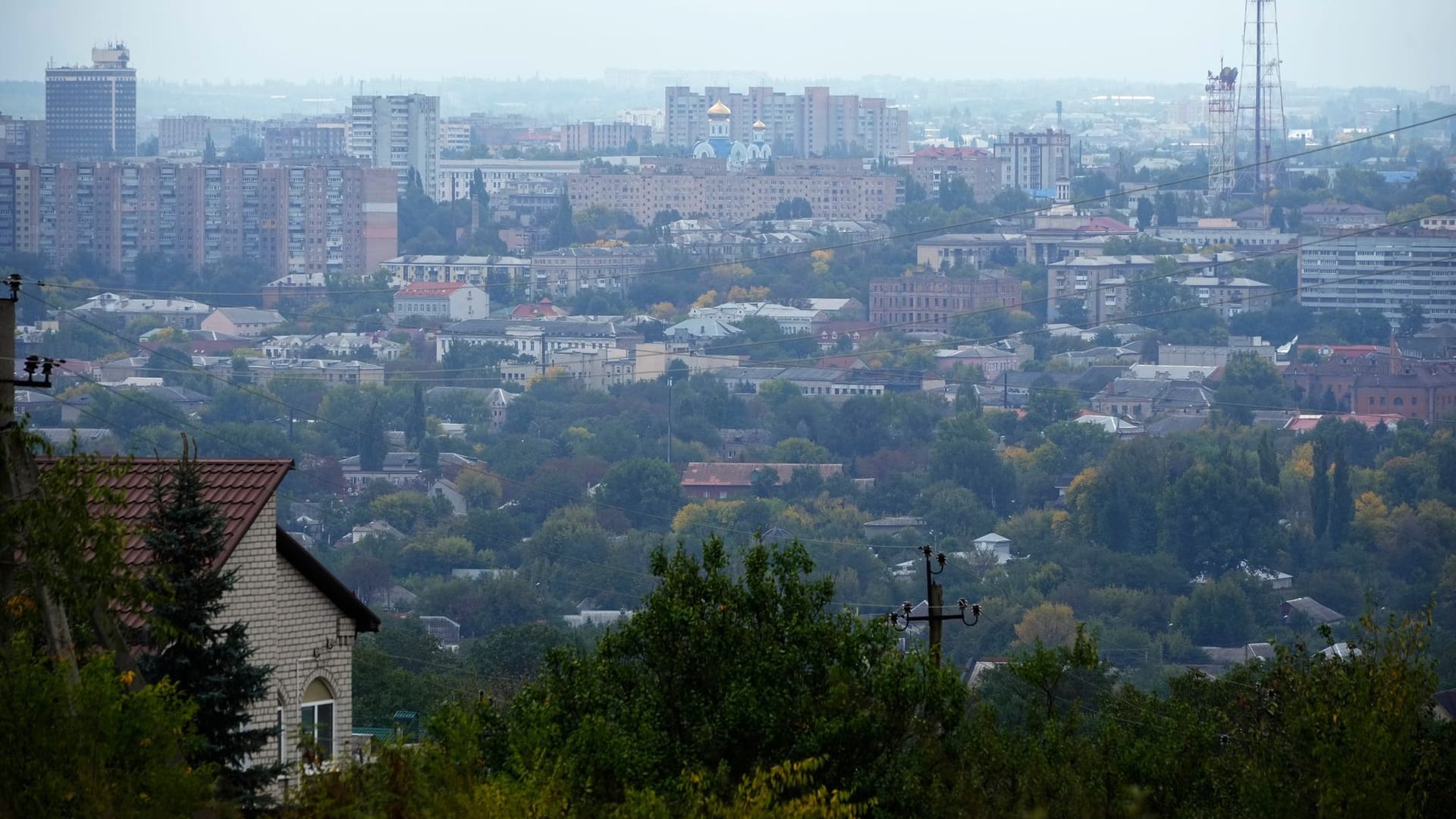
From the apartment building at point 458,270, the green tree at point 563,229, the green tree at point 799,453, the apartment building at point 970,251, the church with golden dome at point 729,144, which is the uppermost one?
the church with golden dome at point 729,144

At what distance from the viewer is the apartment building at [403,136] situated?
302ft

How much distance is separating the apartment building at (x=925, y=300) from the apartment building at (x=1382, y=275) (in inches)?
337

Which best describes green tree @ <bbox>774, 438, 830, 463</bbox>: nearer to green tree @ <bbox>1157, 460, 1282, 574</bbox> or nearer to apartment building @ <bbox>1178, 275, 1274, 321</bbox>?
green tree @ <bbox>1157, 460, 1282, 574</bbox>

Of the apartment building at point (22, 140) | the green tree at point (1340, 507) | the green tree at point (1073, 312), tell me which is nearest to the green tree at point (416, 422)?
the green tree at point (1340, 507)

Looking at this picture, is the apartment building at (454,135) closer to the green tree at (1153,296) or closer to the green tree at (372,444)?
the green tree at (1153,296)

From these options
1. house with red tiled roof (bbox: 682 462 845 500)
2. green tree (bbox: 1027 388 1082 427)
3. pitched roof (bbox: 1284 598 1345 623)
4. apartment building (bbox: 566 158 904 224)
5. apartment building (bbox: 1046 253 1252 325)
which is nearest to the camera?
pitched roof (bbox: 1284 598 1345 623)

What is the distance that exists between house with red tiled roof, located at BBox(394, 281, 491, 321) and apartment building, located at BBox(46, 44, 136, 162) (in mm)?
30760

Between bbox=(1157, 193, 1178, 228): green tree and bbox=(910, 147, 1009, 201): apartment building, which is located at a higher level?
bbox=(910, 147, 1009, 201): apartment building

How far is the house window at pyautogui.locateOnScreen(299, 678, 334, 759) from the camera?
20.8ft

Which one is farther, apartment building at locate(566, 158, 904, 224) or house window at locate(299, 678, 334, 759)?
apartment building at locate(566, 158, 904, 224)

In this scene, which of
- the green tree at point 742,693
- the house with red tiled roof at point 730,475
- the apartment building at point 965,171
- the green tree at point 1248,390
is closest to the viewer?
the green tree at point 742,693

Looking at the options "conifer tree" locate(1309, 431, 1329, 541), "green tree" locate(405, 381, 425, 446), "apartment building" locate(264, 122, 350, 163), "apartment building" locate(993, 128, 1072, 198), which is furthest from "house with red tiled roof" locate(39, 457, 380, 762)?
"apartment building" locate(264, 122, 350, 163)

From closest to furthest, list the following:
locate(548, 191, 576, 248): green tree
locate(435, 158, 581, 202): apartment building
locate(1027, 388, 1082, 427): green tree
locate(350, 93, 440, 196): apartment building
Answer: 1. locate(1027, 388, 1082, 427): green tree
2. locate(548, 191, 576, 248): green tree
3. locate(435, 158, 581, 202): apartment building
4. locate(350, 93, 440, 196): apartment building

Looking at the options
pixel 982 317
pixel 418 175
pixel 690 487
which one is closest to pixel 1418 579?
pixel 690 487
